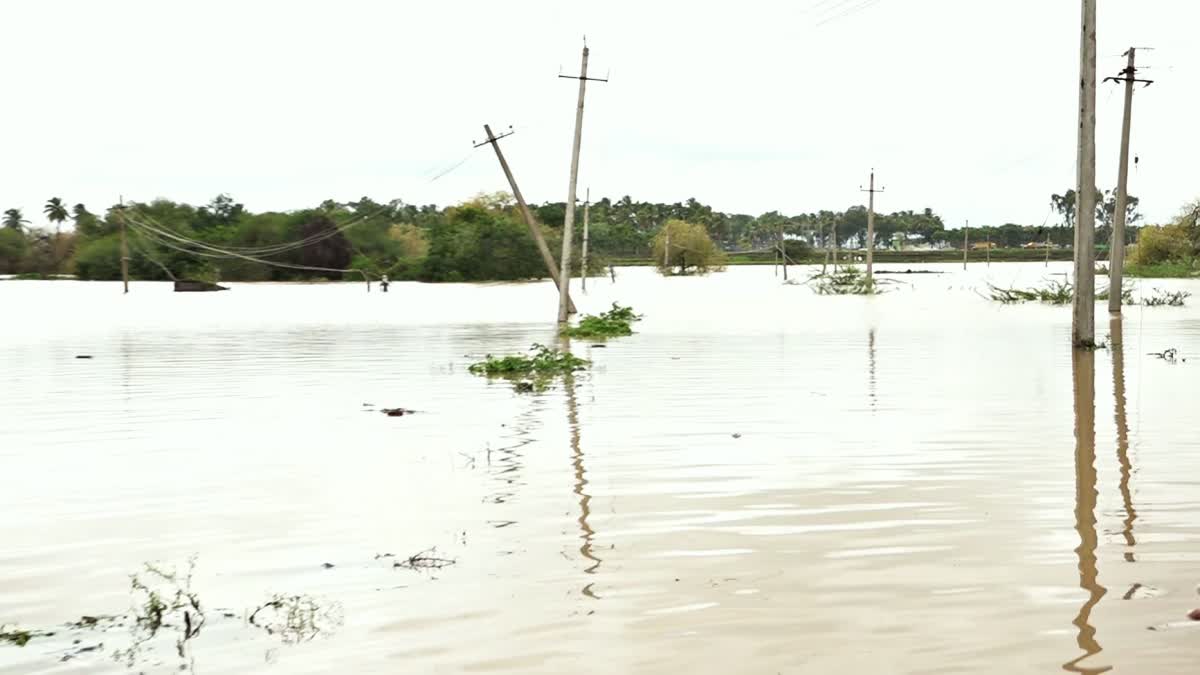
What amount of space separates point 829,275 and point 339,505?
75.1 m

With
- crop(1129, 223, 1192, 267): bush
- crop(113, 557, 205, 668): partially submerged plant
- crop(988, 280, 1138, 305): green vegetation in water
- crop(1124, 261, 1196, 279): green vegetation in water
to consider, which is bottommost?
crop(113, 557, 205, 668): partially submerged plant

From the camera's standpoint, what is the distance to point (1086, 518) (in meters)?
8.37

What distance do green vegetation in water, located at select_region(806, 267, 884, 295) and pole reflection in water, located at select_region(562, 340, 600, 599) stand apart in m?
64.9

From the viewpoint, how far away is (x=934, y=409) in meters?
15.5

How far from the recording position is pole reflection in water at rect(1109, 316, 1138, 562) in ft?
25.6

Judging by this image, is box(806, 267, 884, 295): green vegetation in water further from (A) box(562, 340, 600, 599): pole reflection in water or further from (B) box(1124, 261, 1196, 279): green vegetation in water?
(A) box(562, 340, 600, 599): pole reflection in water

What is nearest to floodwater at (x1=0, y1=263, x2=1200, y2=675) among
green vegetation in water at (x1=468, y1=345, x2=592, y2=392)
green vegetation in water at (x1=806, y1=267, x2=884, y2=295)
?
green vegetation in water at (x1=468, y1=345, x2=592, y2=392)

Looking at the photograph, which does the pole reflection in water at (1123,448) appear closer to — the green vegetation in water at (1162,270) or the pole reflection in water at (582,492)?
the pole reflection in water at (582,492)

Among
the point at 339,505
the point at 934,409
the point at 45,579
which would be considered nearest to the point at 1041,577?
the point at 339,505

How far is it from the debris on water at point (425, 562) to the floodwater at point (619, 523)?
2.8 inches

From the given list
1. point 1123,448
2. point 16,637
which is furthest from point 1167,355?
point 16,637

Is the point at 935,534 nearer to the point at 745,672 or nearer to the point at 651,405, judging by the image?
the point at 745,672

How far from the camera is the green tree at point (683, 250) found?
566 ft

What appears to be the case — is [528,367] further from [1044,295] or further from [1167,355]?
[1044,295]
